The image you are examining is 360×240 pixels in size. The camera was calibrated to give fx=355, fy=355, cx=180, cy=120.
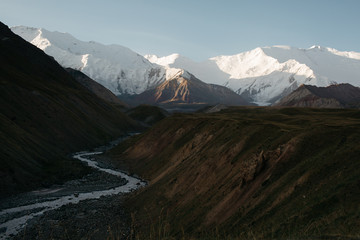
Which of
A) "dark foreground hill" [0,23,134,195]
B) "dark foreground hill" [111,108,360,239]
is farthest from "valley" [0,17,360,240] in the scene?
"dark foreground hill" [0,23,134,195]

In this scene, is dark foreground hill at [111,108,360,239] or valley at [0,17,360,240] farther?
valley at [0,17,360,240]

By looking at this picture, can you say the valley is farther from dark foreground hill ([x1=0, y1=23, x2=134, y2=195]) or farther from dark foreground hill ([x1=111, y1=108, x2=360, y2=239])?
dark foreground hill ([x1=0, y1=23, x2=134, y2=195])

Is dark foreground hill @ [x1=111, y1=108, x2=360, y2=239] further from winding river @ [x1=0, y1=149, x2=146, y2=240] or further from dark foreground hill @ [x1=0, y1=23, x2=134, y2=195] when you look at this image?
dark foreground hill @ [x1=0, y1=23, x2=134, y2=195]

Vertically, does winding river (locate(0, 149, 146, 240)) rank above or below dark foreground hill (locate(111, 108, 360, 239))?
below

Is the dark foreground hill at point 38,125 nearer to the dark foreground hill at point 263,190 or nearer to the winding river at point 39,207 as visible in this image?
the winding river at point 39,207

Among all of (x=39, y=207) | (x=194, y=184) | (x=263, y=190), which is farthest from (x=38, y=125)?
(x=263, y=190)

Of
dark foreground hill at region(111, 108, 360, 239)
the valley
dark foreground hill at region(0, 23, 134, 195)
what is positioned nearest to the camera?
dark foreground hill at region(111, 108, 360, 239)

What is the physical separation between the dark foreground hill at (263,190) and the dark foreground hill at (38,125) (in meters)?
25.0

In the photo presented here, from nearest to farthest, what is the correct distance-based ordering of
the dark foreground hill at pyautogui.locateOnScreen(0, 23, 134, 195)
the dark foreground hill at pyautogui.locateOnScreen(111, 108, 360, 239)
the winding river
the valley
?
the dark foreground hill at pyautogui.locateOnScreen(111, 108, 360, 239)
the valley
the winding river
the dark foreground hill at pyautogui.locateOnScreen(0, 23, 134, 195)

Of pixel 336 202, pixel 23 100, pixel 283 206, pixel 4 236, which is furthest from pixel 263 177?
pixel 23 100

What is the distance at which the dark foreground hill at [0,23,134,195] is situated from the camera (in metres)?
67.2

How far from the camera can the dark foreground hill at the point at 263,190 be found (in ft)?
81.7

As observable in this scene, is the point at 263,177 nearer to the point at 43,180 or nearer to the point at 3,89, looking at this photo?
the point at 43,180

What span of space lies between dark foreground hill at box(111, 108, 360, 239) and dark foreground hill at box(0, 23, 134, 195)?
82.2ft
